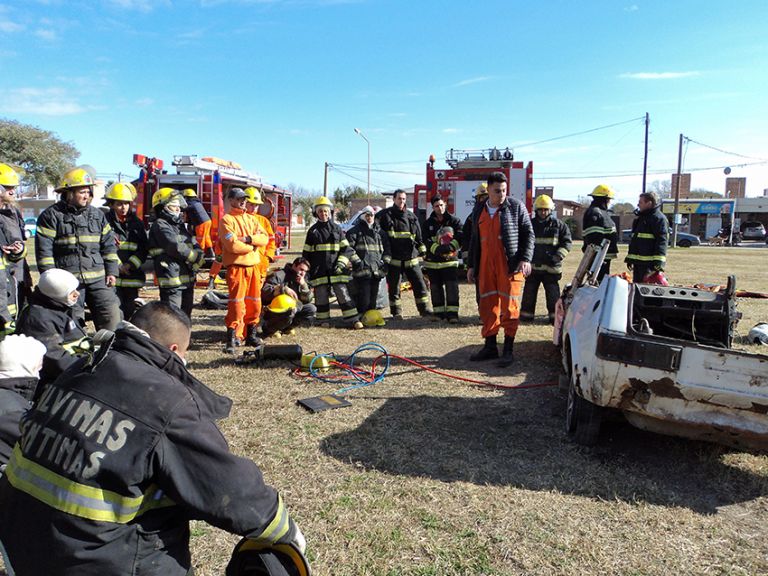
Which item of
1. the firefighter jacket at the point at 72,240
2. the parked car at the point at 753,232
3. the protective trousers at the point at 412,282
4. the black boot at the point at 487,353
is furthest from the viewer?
the parked car at the point at 753,232

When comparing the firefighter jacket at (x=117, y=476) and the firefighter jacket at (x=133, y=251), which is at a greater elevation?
the firefighter jacket at (x=133, y=251)

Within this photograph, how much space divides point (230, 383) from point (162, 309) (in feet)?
11.3

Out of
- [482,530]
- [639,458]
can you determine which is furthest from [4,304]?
[639,458]

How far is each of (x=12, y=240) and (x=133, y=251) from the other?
1.74 meters

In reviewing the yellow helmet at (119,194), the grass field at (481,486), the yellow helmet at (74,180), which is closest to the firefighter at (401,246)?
the grass field at (481,486)

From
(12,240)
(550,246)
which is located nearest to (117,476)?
(12,240)

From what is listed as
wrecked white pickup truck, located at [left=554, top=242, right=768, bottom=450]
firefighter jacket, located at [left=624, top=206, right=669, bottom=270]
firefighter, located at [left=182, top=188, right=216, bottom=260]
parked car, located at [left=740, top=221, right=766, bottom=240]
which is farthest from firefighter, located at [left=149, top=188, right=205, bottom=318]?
parked car, located at [left=740, top=221, right=766, bottom=240]

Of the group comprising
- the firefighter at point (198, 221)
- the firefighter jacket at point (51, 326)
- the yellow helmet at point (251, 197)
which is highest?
the yellow helmet at point (251, 197)

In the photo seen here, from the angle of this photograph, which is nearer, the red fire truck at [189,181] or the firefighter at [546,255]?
the firefighter at [546,255]

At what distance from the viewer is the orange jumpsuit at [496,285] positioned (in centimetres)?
560

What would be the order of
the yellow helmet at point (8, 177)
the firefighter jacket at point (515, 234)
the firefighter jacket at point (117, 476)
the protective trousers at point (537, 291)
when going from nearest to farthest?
the firefighter jacket at point (117, 476)
the yellow helmet at point (8, 177)
the firefighter jacket at point (515, 234)
the protective trousers at point (537, 291)

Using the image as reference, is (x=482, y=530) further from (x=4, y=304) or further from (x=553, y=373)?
(x=4, y=304)

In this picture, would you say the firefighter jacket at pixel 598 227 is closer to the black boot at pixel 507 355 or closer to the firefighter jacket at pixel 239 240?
the black boot at pixel 507 355

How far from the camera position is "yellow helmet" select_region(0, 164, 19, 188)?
5.00 metres
